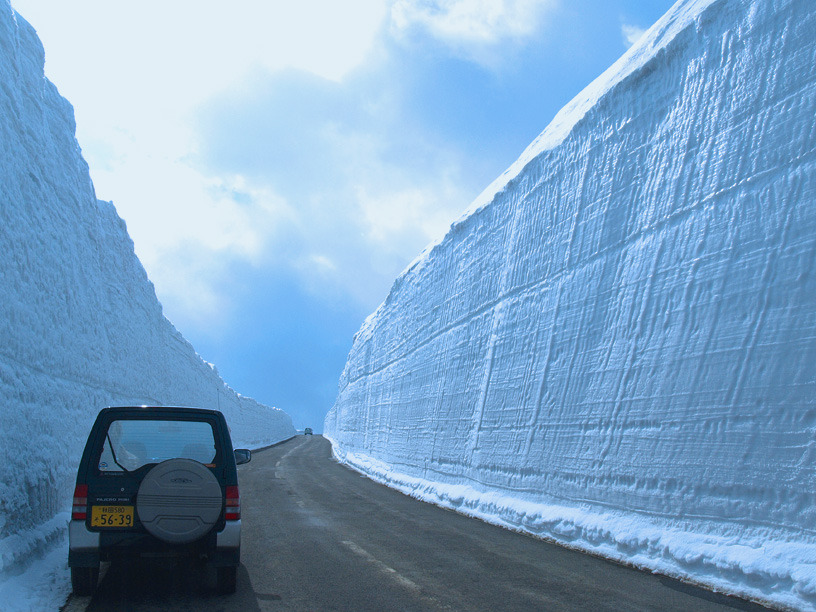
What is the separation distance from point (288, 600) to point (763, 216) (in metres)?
6.23

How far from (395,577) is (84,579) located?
2853 mm

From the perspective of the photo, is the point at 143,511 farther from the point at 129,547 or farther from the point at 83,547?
the point at 83,547

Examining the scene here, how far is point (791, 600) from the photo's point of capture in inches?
205

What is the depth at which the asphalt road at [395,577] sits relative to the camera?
212 inches

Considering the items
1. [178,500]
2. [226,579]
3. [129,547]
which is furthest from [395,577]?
[129,547]

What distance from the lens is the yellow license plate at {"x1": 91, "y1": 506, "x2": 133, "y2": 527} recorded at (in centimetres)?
530

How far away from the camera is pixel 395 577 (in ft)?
20.7

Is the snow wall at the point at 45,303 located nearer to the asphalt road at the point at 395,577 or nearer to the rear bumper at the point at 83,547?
the rear bumper at the point at 83,547

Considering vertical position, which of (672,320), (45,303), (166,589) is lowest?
(166,589)

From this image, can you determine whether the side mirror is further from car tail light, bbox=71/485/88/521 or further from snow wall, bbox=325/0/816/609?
snow wall, bbox=325/0/816/609

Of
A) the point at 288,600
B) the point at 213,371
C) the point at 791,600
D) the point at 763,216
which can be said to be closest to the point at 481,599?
the point at 288,600

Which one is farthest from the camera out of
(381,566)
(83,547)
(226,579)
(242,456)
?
(381,566)

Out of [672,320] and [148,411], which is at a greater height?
[672,320]

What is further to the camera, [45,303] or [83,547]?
[45,303]
